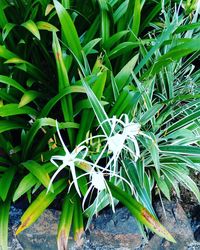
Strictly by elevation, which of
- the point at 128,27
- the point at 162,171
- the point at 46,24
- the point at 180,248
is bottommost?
the point at 180,248

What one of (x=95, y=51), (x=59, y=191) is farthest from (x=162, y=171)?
(x=95, y=51)

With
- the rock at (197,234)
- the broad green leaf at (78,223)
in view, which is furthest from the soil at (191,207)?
the broad green leaf at (78,223)

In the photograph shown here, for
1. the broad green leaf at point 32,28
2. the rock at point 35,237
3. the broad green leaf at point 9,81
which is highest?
the broad green leaf at point 32,28

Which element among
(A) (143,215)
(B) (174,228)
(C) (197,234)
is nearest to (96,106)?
(A) (143,215)

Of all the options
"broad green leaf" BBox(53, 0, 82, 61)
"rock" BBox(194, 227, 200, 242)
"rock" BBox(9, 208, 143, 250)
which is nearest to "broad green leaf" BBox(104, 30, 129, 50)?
"broad green leaf" BBox(53, 0, 82, 61)

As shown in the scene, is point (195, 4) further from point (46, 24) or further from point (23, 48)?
point (23, 48)

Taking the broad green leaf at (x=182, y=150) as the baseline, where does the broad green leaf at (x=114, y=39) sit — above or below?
above

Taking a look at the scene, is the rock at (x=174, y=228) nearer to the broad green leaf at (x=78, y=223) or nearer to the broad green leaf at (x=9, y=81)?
the broad green leaf at (x=78, y=223)
